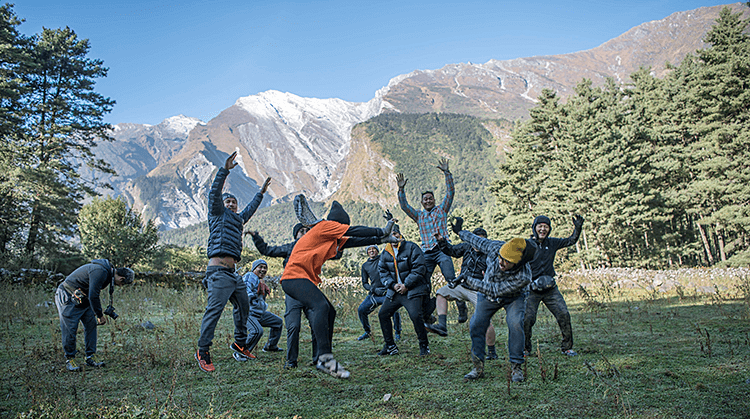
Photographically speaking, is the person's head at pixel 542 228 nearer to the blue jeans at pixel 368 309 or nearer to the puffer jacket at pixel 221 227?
the blue jeans at pixel 368 309

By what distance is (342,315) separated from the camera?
10195 mm

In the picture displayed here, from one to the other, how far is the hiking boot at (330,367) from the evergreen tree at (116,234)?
96.0 feet

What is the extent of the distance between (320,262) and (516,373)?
237 cm

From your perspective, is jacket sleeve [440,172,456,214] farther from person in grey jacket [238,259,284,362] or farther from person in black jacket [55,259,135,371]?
person in black jacket [55,259,135,371]

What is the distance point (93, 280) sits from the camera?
5.49 meters

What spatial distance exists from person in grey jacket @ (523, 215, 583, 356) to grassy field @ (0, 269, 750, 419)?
0.33 meters

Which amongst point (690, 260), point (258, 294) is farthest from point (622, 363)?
point (690, 260)

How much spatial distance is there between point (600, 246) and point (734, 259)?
26.0 feet

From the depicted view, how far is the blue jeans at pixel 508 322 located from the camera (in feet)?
13.9

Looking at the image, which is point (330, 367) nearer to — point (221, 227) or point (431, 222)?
point (221, 227)

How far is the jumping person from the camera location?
4203 millimetres

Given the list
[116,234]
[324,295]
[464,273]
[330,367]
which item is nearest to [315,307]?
[324,295]

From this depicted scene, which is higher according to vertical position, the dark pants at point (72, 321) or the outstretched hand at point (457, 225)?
the outstretched hand at point (457, 225)

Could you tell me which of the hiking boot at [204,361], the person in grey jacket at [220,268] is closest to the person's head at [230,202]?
the person in grey jacket at [220,268]
